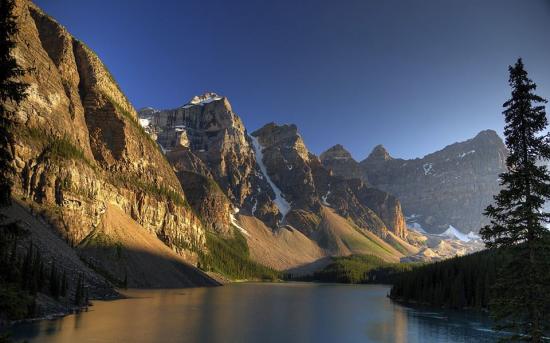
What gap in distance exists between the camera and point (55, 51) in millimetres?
167375

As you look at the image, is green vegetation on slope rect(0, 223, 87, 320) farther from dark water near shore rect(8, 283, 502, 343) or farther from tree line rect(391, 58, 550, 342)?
tree line rect(391, 58, 550, 342)

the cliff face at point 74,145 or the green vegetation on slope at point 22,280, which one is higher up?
the cliff face at point 74,145

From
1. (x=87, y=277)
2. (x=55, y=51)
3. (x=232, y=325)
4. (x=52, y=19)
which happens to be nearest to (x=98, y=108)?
(x=55, y=51)

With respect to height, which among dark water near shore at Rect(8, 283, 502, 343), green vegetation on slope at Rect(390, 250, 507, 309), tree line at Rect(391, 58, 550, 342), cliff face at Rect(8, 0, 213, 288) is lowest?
dark water near shore at Rect(8, 283, 502, 343)

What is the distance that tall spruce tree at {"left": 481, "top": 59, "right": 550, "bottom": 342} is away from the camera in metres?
24.2

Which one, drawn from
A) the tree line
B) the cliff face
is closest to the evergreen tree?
the tree line

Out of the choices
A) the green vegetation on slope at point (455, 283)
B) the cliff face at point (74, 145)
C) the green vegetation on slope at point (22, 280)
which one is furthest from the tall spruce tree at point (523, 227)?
the cliff face at point (74, 145)

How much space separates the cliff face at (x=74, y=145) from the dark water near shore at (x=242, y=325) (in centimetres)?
4124

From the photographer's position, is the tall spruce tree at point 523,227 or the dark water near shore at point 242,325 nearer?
the tall spruce tree at point 523,227

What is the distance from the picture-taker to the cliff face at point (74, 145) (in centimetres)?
12344

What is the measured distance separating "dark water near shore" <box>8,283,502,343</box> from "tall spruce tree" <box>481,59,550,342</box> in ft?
127

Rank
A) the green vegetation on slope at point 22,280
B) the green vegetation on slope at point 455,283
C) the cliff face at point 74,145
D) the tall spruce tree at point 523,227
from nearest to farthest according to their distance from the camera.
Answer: the green vegetation on slope at point 22,280 → the tall spruce tree at point 523,227 → the green vegetation on slope at point 455,283 → the cliff face at point 74,145

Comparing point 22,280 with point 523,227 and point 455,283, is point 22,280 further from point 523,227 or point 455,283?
point 455,283

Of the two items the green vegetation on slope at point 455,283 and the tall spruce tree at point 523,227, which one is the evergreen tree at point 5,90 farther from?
the green vegetation on slope at point 455,283
